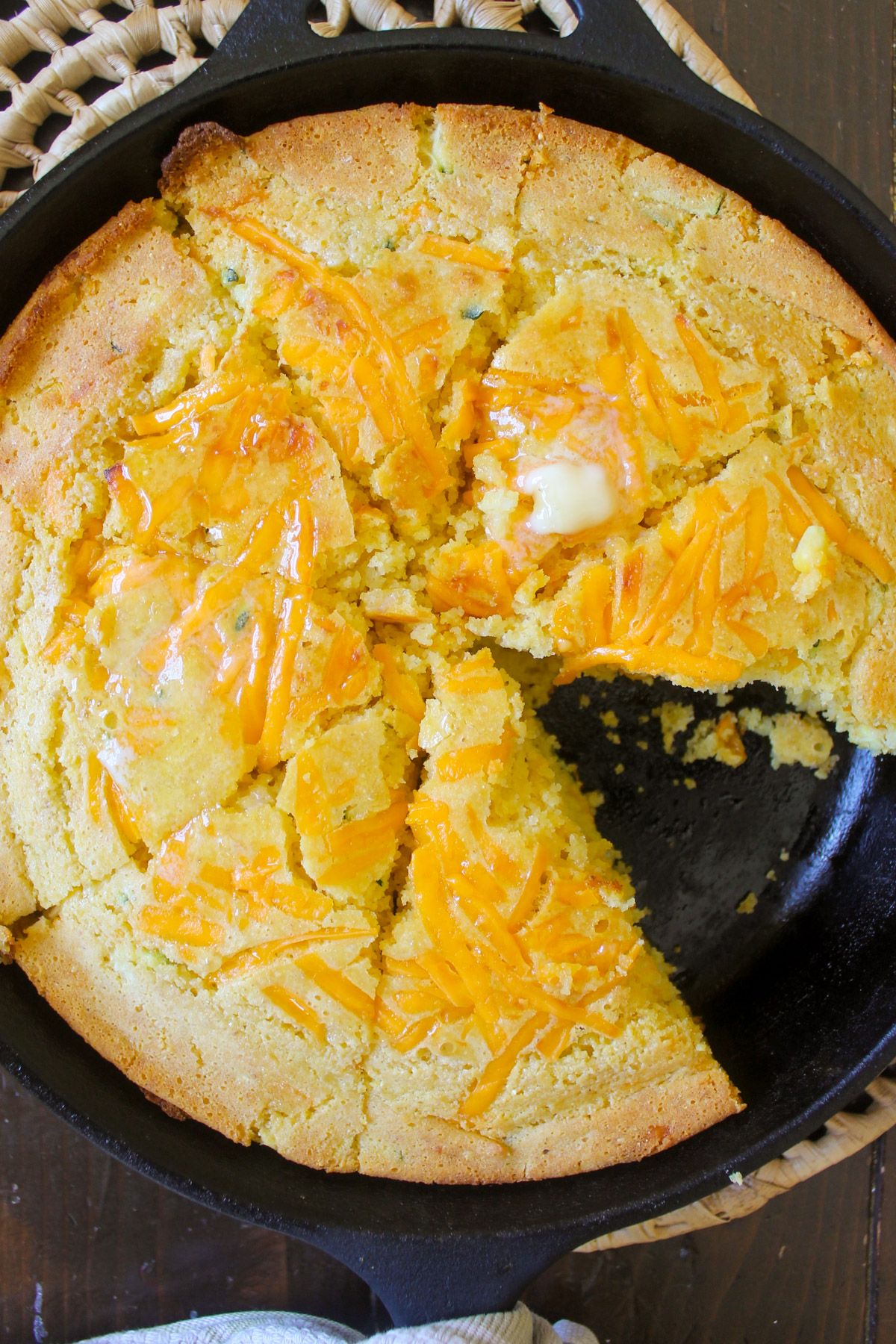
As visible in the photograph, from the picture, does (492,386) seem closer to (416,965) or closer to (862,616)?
(862,616)

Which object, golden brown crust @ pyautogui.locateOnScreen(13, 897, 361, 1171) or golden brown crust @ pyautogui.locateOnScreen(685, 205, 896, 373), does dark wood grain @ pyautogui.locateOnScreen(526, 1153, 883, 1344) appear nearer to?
golden brown crust @ pyautogui.locateOnScreen(13, 897, 361, 1171)

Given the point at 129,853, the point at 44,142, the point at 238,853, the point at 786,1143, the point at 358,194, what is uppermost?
the point at 44,142

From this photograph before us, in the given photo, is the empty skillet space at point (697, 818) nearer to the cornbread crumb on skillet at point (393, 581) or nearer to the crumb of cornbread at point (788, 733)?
the crumb of cornbread at point (788, 733)

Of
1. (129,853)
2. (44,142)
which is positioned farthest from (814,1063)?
(44,142)

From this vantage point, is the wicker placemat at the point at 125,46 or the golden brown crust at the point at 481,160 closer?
the golden brown crust at the point at 481,160

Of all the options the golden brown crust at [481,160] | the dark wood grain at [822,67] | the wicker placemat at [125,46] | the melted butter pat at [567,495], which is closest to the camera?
the melted butter pat at [567,495]

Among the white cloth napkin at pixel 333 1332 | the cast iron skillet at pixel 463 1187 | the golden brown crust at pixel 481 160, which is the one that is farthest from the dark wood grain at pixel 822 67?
the white cloth napkin at pixel 333 1332
